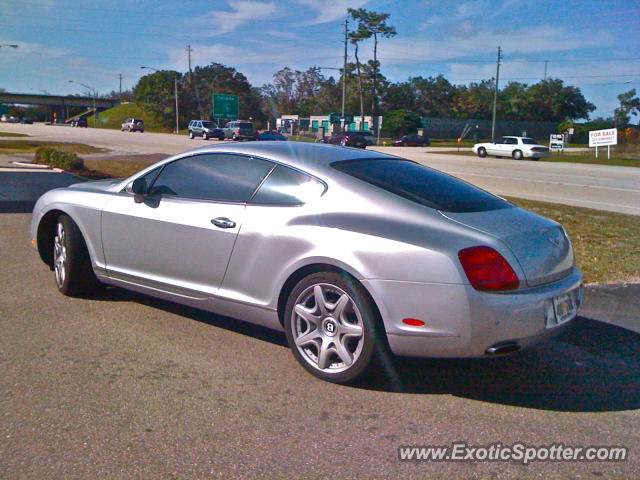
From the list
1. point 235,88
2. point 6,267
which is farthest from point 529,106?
point 6,267

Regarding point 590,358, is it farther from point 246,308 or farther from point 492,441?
point 246,308

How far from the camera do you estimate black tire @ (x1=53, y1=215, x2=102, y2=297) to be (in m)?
5.75

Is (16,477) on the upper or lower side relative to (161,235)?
lower

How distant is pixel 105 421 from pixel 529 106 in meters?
114

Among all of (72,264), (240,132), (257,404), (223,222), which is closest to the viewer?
(257,404)

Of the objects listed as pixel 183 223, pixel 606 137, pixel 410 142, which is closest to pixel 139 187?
pixel 183 223

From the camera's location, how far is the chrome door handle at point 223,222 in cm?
468

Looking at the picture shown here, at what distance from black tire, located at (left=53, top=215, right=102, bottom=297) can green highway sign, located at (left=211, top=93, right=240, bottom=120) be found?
68.7 m

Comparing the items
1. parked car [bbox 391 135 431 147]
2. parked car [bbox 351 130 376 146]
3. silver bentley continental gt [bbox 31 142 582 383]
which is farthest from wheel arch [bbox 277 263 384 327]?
parked car [bbox 391 135 431 147]

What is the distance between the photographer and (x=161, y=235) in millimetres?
5090

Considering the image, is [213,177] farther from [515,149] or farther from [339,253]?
[515,149]

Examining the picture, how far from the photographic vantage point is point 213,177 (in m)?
5.04

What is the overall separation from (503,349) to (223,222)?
2.08 meters

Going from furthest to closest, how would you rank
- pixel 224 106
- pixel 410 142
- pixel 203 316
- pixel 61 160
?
1. pixel 224 106
2. pixel 410 142
3. pixel 61 160
4. pixel 203 316
